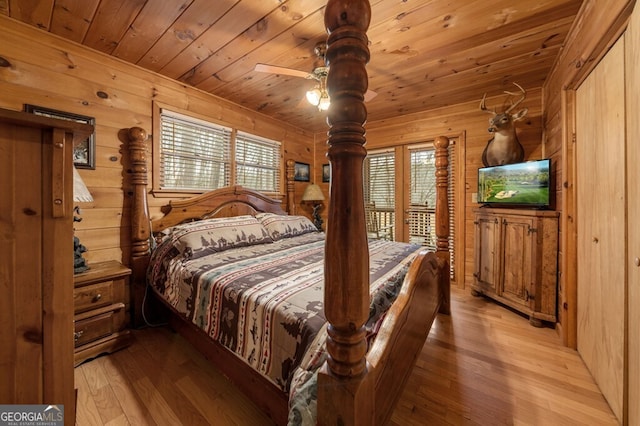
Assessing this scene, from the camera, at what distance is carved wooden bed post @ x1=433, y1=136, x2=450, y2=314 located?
7.67 ft

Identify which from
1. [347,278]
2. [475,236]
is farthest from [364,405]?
[475,236]

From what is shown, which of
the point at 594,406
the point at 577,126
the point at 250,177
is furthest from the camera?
the point at 250,177

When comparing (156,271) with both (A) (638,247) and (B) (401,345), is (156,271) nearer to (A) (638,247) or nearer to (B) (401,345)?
(B) (401,345)

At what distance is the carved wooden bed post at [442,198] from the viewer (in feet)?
7.67

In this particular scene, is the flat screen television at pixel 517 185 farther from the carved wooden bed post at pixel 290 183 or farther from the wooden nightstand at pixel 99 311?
the wooden nightstand at pixel 99 311

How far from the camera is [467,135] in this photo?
Answer: 10.1 ft

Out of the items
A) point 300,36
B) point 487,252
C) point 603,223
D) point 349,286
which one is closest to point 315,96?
point 300,36

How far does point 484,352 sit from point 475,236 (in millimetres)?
1378

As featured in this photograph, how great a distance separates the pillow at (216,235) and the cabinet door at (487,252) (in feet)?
7.75

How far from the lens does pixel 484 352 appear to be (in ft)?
6.07

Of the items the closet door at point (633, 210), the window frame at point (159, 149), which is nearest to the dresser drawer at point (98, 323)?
the window frame at point (159, 149)

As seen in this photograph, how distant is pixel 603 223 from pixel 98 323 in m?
3.43

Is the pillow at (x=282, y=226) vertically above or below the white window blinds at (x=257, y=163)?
below

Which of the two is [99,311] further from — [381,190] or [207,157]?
[381,190]
